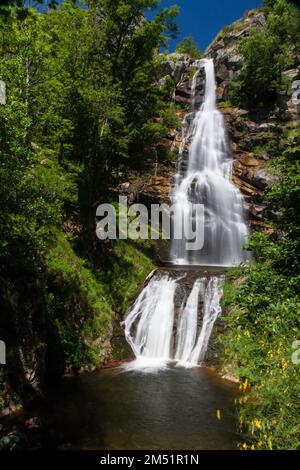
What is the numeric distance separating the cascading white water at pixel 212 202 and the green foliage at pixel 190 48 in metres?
33.7

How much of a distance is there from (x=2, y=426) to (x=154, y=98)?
52.8ft

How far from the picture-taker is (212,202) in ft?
83.7

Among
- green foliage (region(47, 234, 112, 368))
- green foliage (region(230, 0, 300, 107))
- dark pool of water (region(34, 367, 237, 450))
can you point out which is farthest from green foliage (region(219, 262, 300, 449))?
green foliage (region(230, 0, 300, 107))

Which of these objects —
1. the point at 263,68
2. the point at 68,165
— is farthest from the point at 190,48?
the point at 68,165

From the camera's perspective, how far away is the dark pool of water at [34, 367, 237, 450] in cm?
754

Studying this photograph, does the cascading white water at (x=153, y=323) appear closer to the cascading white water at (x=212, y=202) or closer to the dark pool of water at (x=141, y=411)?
the dark pool of water at (x=141, y=411)

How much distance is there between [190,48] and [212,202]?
4577cm

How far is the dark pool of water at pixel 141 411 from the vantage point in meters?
7.54

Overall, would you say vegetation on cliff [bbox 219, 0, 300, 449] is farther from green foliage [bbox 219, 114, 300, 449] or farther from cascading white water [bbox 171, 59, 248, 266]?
cascading white water [bbox 171, 59, 248, 266]

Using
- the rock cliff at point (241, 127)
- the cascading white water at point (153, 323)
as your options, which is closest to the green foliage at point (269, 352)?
the cascading white water at point (153, 323)

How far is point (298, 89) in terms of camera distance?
34344mm

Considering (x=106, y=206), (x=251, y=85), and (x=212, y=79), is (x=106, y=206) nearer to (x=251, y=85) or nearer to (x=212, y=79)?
(x=251, y=85)

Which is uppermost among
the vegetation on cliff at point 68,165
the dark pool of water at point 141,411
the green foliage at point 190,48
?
the green foliage at point 190,48

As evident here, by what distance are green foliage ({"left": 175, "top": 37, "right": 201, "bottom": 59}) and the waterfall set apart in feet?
61.7
